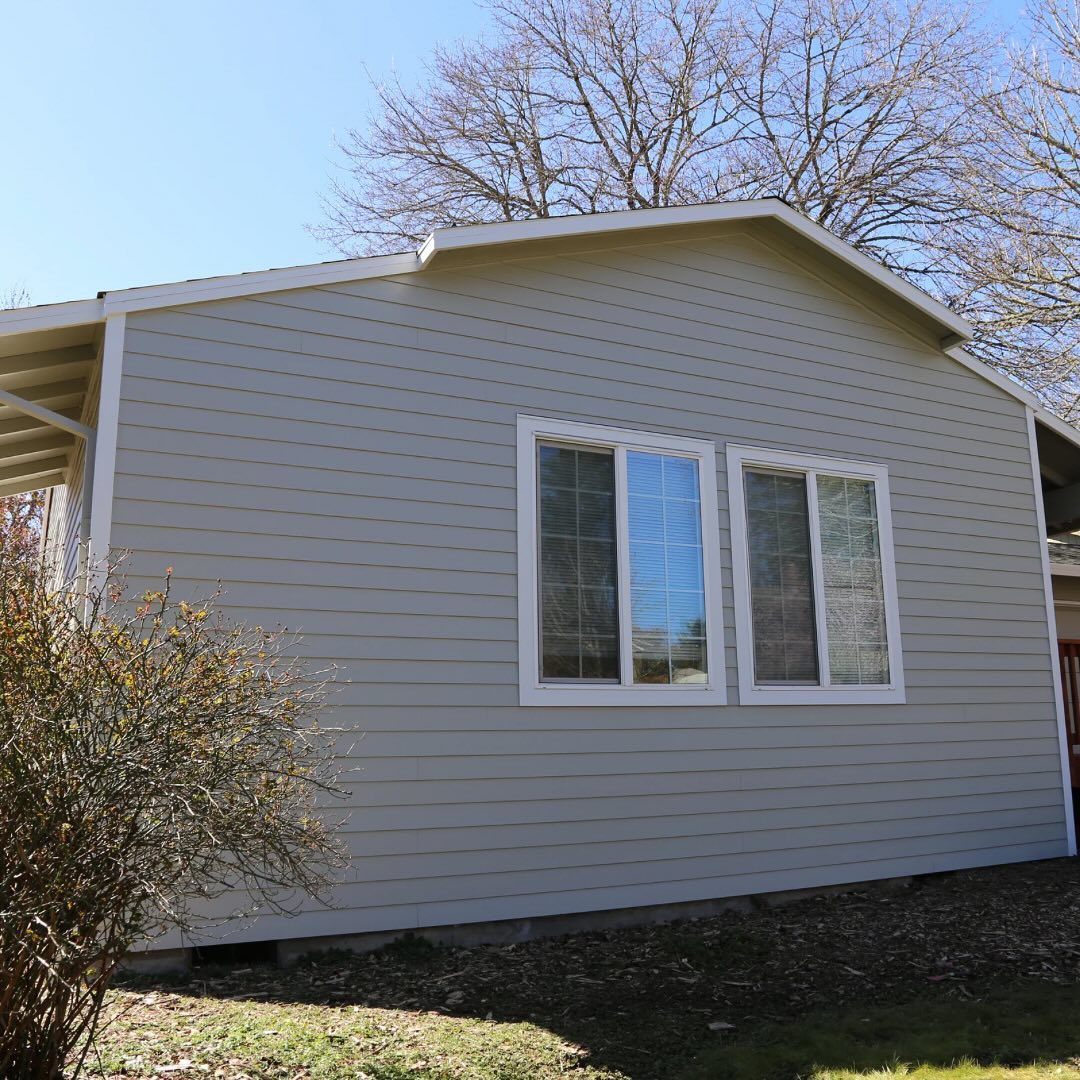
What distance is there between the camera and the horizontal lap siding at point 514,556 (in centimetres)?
554

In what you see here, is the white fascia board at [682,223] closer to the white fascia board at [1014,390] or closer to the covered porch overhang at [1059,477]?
the white fascia board at [1014,390]

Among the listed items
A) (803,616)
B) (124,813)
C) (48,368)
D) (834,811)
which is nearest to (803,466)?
(803,616)

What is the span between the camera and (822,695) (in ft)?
23.9

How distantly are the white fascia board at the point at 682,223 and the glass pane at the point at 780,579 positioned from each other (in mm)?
1752

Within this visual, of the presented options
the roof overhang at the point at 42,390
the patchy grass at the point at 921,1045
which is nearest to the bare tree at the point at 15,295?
the roof overhang at the point at 42,390

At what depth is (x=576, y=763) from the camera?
6.24 m

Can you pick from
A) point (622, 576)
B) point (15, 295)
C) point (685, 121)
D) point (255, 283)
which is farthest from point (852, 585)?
point (15, 295)

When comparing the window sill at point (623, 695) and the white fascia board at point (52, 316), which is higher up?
the white fascia board at point (52, 316)

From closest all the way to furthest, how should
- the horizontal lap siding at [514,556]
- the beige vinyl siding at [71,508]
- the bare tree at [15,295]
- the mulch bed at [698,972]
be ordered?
the mulch bed at [698,972]
the horizontal lap siding at [514,556]
the beige vinyl siding at [71,508]
the bare tree at [15,295]

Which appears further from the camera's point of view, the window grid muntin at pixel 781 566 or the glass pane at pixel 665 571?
the window grid muntin at pixel 781 566

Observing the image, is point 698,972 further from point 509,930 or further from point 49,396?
point 49,396

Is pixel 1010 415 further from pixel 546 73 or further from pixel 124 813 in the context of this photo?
pixel 546 73

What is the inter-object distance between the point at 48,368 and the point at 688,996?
5.07 metres

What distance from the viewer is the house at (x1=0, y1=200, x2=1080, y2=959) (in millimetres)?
5574
